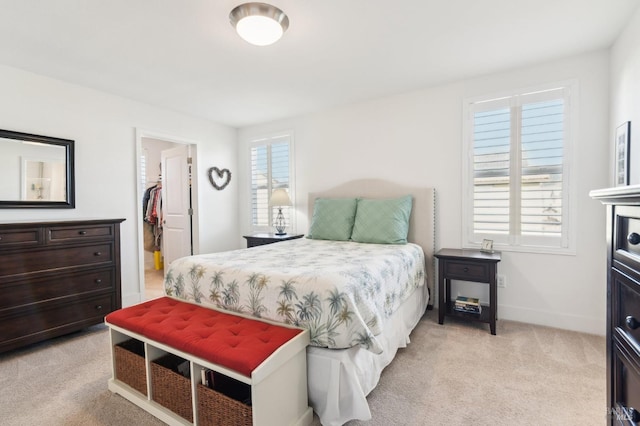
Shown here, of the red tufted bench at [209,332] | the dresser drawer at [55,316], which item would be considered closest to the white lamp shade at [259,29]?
the red tufted bench at [209,332]

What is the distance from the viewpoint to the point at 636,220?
2.64 ft

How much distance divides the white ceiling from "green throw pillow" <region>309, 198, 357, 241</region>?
1.24 meters

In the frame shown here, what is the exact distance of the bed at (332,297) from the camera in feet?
5.10

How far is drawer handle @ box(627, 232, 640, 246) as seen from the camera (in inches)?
31.1

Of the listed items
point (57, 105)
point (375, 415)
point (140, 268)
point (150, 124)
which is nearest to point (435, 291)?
point (375, 415)

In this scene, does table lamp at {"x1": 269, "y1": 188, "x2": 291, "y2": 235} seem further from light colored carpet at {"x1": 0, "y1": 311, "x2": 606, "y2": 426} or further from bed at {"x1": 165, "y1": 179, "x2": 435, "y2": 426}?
light colored carpet at {"x1": 0, "y1": 311, "x2": 606, "y2": 426}

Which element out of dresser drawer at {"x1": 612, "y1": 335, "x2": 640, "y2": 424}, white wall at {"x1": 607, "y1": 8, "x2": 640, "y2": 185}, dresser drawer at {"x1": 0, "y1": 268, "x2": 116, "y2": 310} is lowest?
dresser drawer at {"x1": 0, "y1": 268, "x2": 116, "y2": 310}

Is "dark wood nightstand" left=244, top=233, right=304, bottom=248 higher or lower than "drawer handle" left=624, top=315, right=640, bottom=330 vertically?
lower

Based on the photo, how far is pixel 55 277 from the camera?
2518mm

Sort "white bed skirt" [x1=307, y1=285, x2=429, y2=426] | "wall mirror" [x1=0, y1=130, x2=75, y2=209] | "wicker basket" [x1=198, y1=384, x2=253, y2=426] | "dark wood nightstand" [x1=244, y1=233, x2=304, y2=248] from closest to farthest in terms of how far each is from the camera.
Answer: "wicker basket" [x1=198, y1=384, x2=253, y2=426] < "white bed skirt" [x1=307, y1=285, x2=429, y2=426] < "wall mirror" [x1=0, y1=130, x2=75, y2=209] < "dark wood nightstand" [x1=244, y1=233, x2=304, y2=248]

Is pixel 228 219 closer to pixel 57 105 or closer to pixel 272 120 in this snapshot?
pixel 272 120

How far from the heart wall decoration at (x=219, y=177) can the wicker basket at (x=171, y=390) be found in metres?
3.10

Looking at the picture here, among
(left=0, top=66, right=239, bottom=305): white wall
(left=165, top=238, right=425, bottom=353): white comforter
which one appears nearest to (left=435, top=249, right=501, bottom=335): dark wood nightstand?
(left=165, top=238, right=425, bottom=353): white comforter

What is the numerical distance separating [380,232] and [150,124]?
302cm
